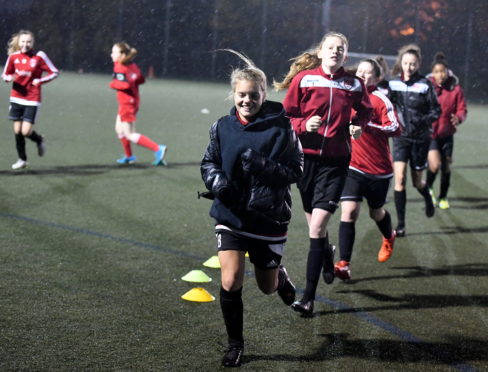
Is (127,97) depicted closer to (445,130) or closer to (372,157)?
(445,130)

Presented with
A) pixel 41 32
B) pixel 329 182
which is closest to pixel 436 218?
pixel 329 182

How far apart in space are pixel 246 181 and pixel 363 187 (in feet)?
7.38

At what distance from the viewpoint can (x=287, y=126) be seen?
13.1 feet

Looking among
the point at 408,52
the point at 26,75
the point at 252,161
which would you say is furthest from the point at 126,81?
the point at 252,161

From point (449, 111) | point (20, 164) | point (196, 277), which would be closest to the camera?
point (196, 277)

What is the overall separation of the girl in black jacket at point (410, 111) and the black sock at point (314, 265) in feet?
8.60

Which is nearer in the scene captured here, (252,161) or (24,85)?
(252,161)

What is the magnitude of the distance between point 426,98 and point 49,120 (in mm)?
11400

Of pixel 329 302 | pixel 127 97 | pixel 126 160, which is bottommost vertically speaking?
pixel 126 160

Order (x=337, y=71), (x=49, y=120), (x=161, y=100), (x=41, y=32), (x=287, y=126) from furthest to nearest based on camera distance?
(x=41, y=32) → (x=161, y=100) → (x=49, y=120) → (x=337, y=71) → (x=287, y=126)

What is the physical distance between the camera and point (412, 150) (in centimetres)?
760

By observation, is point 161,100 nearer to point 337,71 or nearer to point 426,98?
point 426,98

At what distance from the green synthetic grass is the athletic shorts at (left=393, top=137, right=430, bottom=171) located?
74 centimetres

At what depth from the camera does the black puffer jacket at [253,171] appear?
388 centimetres
